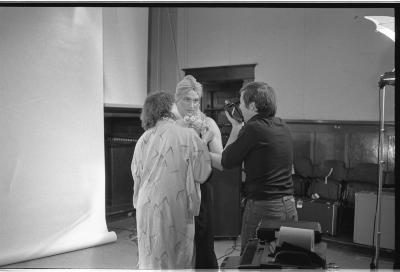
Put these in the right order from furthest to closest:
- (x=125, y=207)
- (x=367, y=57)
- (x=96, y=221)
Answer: (x=96, y=221) → (x=367, y=57) → (x=125, y=207)

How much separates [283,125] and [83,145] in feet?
5.00

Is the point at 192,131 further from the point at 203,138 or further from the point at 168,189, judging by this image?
the point at 168,189

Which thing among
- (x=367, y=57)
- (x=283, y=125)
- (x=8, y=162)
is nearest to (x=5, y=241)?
(x=8, y=162)

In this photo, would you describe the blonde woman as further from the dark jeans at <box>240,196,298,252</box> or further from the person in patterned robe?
the dark jeans at <box>240,196,298,252</box>

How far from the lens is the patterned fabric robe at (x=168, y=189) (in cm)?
209

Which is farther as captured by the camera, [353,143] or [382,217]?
[353,143]

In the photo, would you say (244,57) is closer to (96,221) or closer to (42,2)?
(42,2)

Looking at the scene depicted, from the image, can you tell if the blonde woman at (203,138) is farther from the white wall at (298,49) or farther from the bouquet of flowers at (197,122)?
the white wall at (298,49)

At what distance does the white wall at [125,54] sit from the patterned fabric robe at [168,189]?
0.41 m

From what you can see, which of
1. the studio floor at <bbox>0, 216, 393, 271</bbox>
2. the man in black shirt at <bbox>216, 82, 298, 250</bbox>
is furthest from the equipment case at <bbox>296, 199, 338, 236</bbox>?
the man in black shirt at <bbox>216, 82, 298, 250</bbox>

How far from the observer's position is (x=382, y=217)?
2457mm

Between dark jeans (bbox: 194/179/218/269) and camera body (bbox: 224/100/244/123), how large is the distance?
0.39 m

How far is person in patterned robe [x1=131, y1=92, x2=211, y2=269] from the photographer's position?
2088mm

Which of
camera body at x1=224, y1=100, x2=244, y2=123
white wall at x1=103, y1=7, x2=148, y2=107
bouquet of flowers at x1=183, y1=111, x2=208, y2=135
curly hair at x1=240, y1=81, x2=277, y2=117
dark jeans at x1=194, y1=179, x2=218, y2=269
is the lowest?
dark jeans at x1=194, y1=179, x2=218, y2=269
